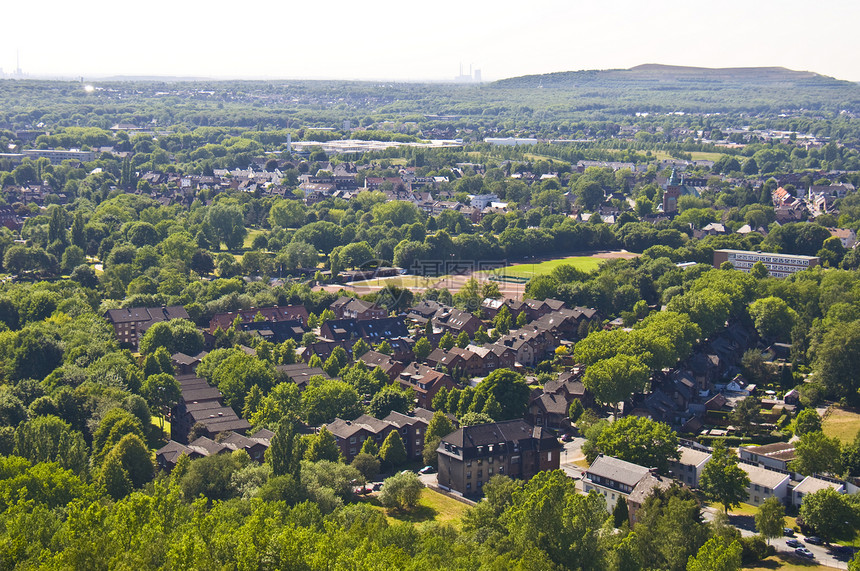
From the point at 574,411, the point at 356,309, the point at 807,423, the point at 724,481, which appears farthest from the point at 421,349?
the point at 724,481

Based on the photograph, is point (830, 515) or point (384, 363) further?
point (384, 363)

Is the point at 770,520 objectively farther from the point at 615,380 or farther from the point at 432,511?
the point at 615,380

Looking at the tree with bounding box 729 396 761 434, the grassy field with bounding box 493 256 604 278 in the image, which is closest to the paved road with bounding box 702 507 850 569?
the tree with bounding box 729 396 761 434

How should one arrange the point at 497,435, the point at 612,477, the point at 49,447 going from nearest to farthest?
the point at 612,477
the point at 49,447
the point at 497,435

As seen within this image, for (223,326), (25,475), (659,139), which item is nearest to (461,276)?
(223,326)

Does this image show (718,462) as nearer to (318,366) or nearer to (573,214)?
(318,366)

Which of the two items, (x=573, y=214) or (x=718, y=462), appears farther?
(x=573, y=214)

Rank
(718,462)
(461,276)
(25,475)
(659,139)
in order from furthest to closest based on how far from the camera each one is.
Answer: (659,139) < (461,276) < (718,462) < (25,475)
